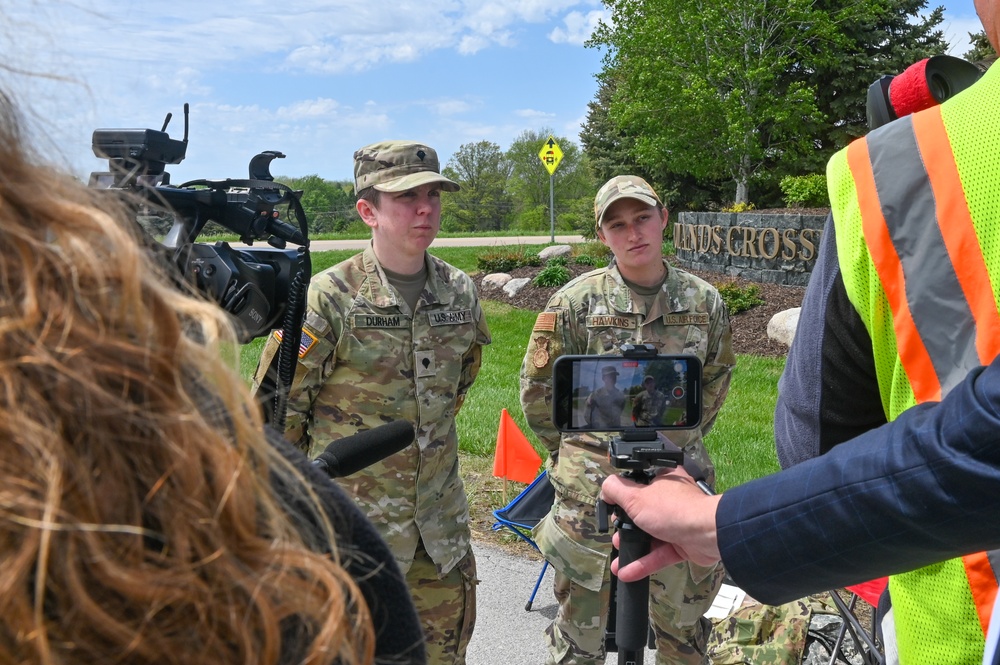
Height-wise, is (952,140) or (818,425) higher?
(952,140)

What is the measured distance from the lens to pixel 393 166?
3.44 m

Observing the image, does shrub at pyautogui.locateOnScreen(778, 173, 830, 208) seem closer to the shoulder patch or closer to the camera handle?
the shoulder patch

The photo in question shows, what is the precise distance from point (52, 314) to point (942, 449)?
103cm

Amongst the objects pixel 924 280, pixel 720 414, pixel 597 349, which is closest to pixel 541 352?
pixel 597 349

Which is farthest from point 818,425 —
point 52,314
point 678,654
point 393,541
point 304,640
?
point 678,654

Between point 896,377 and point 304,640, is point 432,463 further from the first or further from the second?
point 304,640

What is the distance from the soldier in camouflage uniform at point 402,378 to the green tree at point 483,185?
167ft

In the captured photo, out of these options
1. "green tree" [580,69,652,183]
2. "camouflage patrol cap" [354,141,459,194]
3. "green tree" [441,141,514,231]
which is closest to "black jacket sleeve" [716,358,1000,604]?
"camouflage patrol cap" [354,141,459,194]

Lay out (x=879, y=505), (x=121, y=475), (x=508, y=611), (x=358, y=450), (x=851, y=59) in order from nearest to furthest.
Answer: (x=121, y=475) < (x=879, y=505) < (x=358, y=450) < (x=508, y=611) < (x=851, y=59)

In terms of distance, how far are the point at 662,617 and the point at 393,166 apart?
7.06 ft

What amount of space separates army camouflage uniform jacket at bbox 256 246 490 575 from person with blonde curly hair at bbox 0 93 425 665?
248cm

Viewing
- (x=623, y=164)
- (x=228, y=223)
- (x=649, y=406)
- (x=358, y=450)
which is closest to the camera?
(x=358, y=450)

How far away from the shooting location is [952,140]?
1207 millimetres

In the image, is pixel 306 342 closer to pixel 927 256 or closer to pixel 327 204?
pixel 927 256
